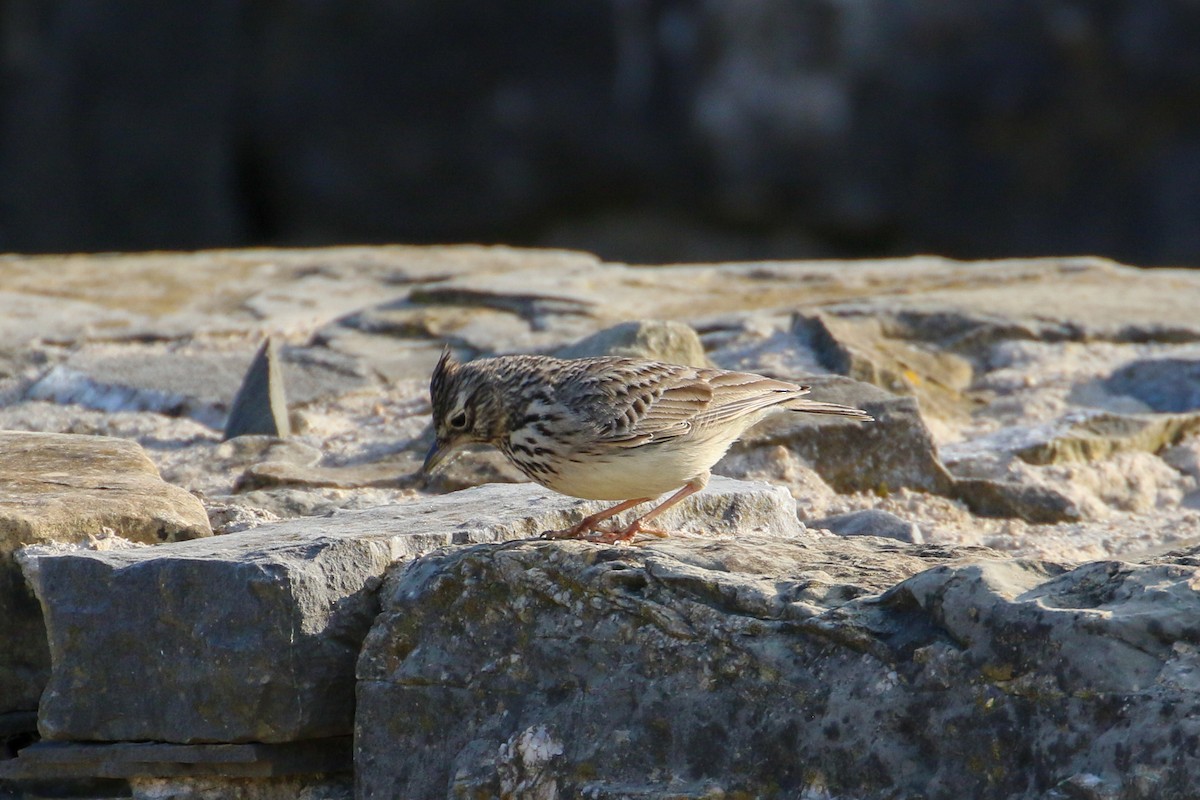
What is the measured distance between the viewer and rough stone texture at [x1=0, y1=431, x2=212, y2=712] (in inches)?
155

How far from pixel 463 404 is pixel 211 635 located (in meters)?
1.05

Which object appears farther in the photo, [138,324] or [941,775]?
[138,324]

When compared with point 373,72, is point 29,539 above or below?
below

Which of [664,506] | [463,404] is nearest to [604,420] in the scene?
[664,506]

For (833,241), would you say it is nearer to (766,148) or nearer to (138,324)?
(766,148)

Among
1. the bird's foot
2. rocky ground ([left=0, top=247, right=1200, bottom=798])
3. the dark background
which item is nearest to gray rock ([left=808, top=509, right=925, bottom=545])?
rocky ground ([left=0, top=247, right=1200, bottom=798])

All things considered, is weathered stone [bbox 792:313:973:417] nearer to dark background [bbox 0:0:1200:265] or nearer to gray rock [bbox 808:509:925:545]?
gray rock [bbox 808:509:925:545]

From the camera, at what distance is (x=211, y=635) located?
3596mm

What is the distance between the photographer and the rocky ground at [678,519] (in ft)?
9.82

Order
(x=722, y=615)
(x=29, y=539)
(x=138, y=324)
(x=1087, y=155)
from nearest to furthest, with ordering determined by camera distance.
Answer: (x=722, y=615) → (x=29, y=539) → (x=138, y=324) → (x=1087, y=155)

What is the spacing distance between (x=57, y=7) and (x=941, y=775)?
15.0 m

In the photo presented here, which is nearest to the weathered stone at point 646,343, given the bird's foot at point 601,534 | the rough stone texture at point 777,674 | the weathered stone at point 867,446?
the weathered stone at point 867,446

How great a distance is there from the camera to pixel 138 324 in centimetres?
759

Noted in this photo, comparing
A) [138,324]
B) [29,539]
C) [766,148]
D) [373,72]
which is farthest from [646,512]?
[373,72]
